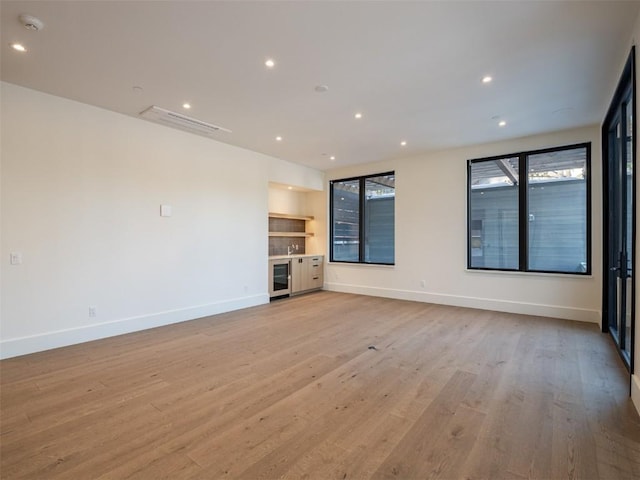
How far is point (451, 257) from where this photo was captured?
596 cm

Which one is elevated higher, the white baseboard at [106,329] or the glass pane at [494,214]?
the glass pane at [494,214]

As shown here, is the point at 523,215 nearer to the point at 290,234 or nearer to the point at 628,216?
the point at 628,216

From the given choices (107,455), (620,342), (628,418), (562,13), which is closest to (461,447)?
(628,418)

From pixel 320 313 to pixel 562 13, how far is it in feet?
15.0

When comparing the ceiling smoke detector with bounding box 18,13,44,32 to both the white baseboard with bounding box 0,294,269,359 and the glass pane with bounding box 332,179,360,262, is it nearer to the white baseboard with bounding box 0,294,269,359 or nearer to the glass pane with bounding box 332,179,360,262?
the white baseboard with bounding box 0,294,269,359

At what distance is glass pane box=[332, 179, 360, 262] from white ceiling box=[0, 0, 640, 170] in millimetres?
2994

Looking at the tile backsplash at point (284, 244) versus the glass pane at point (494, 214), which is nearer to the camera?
the glass pane at point (494, 214)

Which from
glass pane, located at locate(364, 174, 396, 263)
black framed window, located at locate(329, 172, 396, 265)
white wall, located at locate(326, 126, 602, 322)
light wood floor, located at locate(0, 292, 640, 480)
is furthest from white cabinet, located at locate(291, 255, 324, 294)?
light wood floor, located at locate(0, 292, 640, 480)

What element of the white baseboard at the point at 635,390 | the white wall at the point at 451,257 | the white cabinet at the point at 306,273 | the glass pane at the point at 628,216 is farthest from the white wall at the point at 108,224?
the glass pane at the point at 628,216

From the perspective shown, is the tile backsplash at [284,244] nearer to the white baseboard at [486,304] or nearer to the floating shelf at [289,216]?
the floating shelf at [289,216]

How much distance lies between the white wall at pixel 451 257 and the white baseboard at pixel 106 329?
3203mm

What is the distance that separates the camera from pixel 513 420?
7.32ft

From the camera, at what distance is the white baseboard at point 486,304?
482 cm

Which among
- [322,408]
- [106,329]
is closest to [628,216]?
[322,408]
